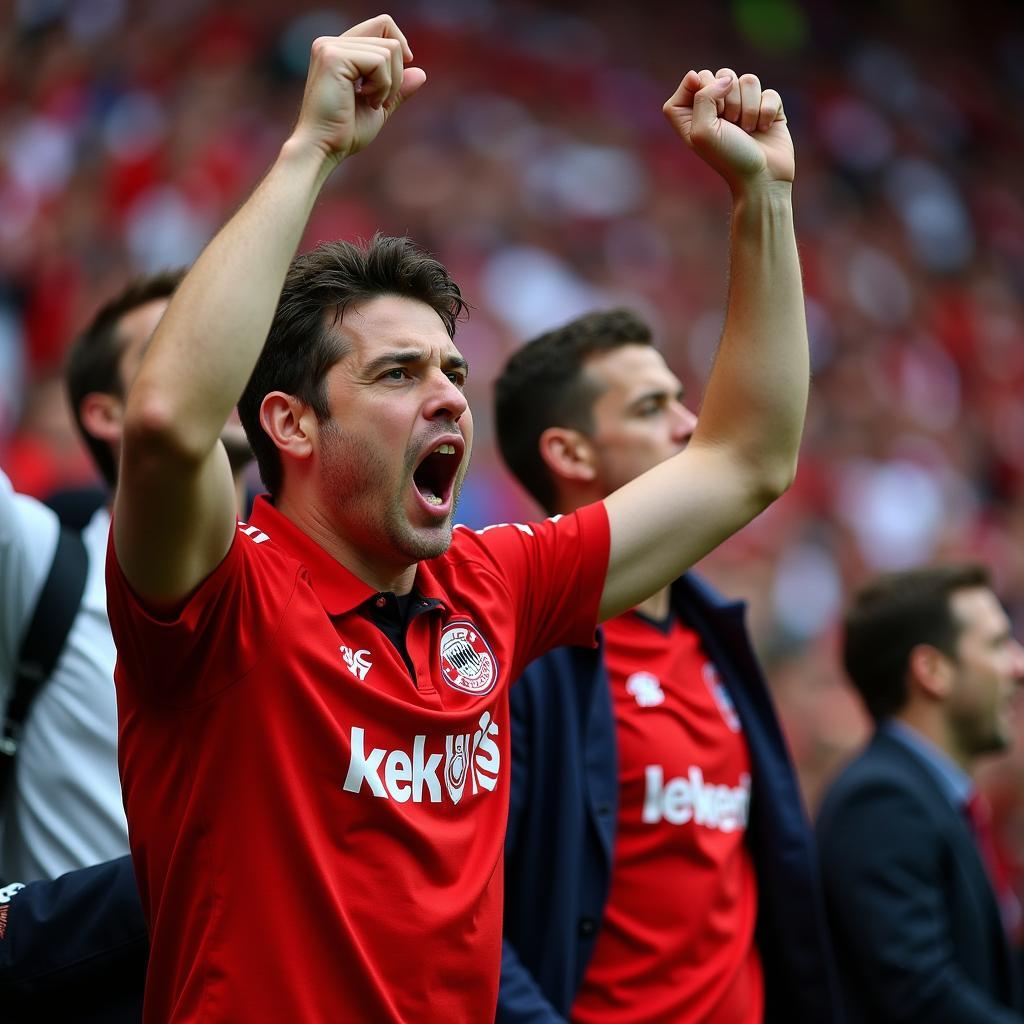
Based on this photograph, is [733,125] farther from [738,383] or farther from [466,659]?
[466,659]

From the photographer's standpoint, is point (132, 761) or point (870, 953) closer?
point (132, 761)

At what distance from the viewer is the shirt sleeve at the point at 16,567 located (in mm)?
2699

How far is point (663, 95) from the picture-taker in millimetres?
11570

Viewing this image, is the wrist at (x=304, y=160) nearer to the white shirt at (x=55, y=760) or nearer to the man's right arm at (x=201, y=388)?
the man's right arm at (x=201, y=388)

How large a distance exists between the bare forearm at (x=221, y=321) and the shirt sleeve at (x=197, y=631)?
187 mm

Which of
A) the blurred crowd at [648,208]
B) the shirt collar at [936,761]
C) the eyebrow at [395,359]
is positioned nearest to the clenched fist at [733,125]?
the eyebrow at [395,359]

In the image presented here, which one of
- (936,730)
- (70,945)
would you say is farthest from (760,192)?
(936,730)

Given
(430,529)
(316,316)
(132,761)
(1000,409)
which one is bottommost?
(132,761)

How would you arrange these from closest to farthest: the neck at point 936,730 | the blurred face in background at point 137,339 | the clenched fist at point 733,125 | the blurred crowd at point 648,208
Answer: the clenched fist at point 733,125
the blurred face in background at point 137,339
the neck at point 936,730
the blurred crowd at point 648,208

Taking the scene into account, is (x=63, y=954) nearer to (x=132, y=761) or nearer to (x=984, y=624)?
(x=132, y=761)

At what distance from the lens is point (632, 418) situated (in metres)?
3.29

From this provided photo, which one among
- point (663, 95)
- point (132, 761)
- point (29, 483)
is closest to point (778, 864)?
point (132, 761)

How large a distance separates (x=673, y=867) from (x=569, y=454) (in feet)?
3.07

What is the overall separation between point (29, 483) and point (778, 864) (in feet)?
11.1
